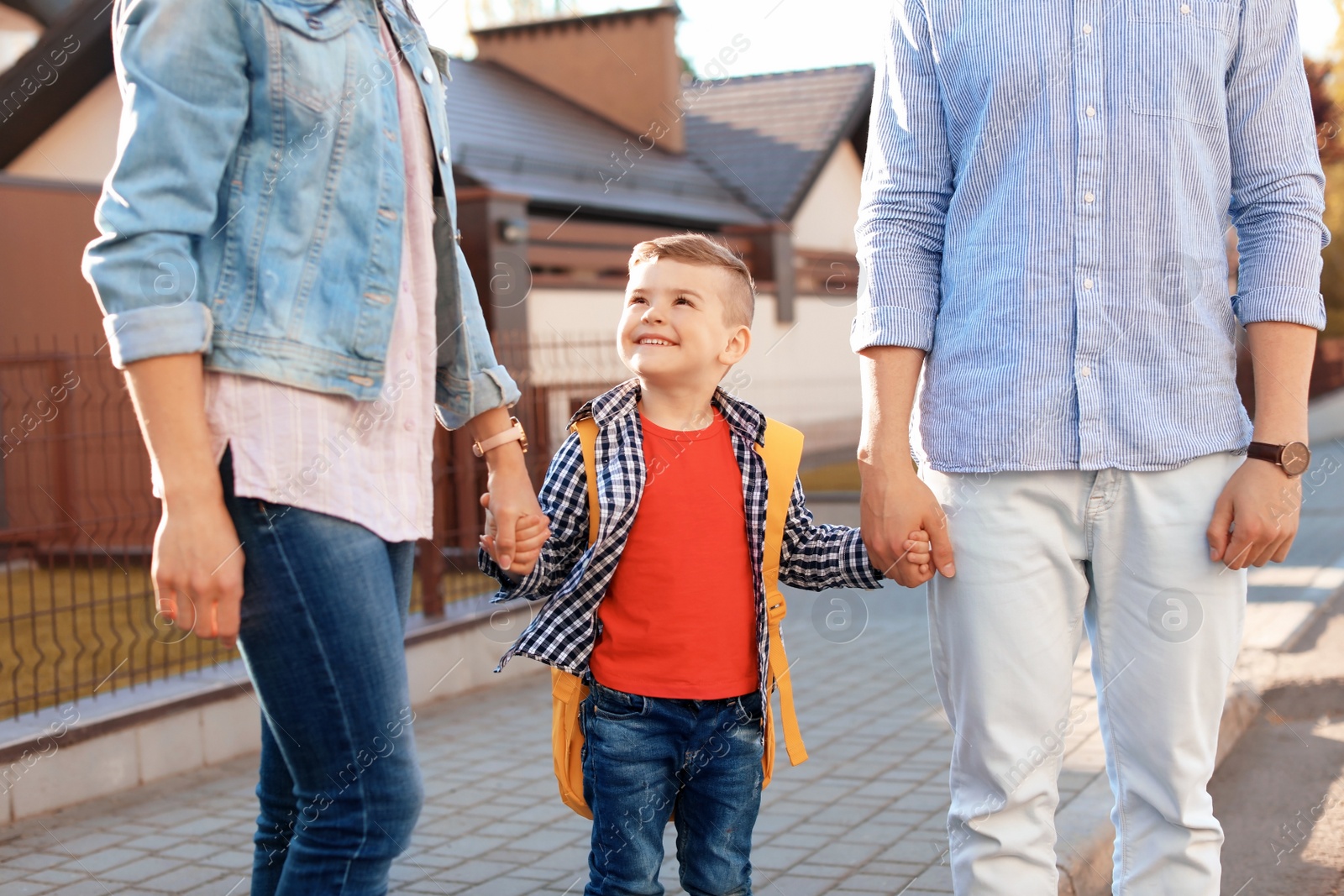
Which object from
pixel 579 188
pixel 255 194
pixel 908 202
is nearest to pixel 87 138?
pixel 579 188

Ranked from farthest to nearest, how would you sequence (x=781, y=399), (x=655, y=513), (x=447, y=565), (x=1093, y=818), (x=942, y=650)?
1. (x=781, y=399)
2. (x=447, y=565)
3. (x=1093, y=818)
4. (x=655, y=513)
5. (x=942, y=650)

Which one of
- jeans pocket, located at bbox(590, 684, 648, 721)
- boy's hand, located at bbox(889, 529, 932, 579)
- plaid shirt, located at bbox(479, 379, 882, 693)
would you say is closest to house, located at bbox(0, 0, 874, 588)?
plaid shirt, located at bbox(479, 379, 882, 693)

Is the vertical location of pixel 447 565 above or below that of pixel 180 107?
below

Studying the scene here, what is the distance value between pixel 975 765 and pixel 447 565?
4868mm

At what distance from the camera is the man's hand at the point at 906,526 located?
88.3 inches

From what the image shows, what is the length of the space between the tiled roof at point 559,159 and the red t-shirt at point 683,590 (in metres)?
10.6

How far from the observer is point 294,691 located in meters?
1.77

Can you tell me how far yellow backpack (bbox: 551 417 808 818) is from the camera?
264cm

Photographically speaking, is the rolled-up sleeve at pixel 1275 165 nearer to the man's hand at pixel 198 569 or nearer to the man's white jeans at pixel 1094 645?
the man's white jeans at pixel 1094 645

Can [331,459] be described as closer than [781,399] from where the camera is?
Yes

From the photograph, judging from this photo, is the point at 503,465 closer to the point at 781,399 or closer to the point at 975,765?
the point at 975,765

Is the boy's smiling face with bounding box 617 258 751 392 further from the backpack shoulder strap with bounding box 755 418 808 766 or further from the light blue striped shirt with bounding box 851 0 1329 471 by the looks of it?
the light blue striped shirt with bounding box 851 0 1329 471

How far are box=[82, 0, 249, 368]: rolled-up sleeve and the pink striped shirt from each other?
12cm

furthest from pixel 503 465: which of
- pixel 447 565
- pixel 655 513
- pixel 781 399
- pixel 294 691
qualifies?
pixel 781 399
